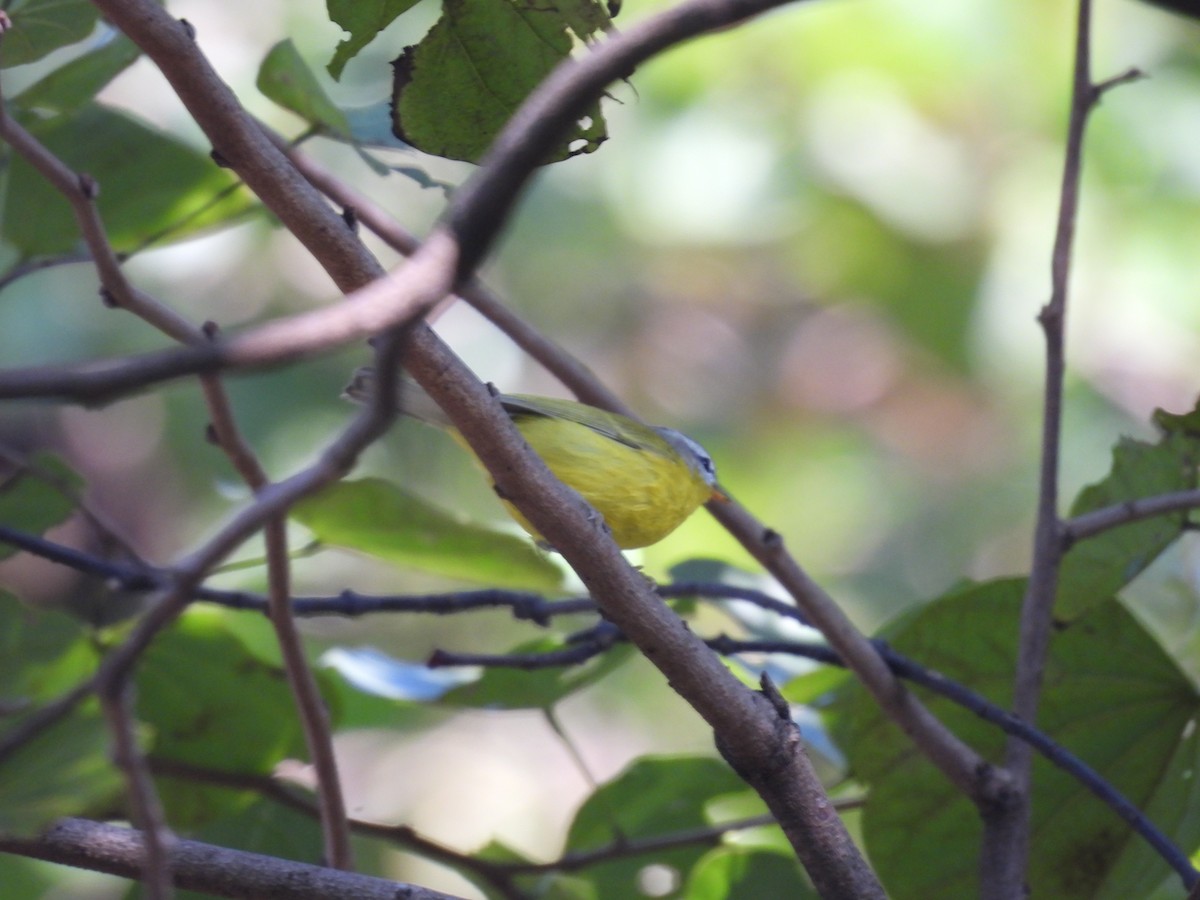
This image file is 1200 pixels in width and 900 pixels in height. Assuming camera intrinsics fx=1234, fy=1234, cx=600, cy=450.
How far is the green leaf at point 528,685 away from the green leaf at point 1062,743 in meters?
0.34

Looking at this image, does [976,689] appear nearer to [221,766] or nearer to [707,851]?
[707,851]

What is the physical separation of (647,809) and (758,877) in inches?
7.3

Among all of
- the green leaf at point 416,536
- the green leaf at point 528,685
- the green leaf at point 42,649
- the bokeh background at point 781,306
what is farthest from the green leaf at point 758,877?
the bokeh background at point 781,306

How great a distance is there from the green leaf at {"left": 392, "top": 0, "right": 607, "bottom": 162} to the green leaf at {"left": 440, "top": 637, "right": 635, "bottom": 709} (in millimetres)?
713

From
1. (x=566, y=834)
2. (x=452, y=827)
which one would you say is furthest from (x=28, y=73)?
(x=566, y=834)

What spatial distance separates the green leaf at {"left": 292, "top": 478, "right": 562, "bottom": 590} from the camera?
5.24 feet

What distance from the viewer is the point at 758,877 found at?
1.56 m

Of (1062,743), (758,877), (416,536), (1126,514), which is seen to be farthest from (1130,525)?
(416,536)

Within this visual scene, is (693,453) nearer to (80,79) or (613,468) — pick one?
(613,468)

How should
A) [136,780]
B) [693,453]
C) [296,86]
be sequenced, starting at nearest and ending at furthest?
[136,780] → [296,86] → [693,453]

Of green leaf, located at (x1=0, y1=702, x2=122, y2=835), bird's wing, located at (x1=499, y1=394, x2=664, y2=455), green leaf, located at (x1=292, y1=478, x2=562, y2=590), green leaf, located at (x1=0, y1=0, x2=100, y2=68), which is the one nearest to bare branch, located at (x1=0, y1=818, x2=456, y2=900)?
green leaf, located at (x1=0, y1=702, x2=122, y2=835)

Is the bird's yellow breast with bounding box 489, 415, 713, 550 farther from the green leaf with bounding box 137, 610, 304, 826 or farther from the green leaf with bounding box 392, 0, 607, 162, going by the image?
the green leaf with bounding box 392, 0, 607, 162

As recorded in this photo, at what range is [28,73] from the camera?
4141 millimetres

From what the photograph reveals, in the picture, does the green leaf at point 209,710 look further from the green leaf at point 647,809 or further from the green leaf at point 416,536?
the green leaf at point 647,809
